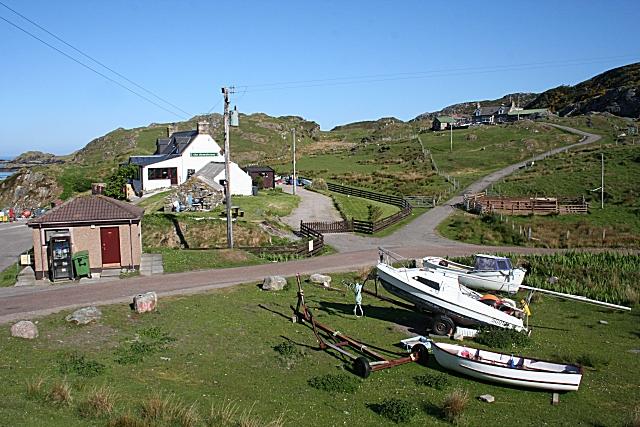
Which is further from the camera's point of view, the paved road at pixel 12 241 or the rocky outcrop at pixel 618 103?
the rocky outcrop at pixel 618 103

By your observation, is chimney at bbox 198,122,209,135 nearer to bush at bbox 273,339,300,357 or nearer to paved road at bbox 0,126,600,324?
paved road at bbox 0,126,600,324

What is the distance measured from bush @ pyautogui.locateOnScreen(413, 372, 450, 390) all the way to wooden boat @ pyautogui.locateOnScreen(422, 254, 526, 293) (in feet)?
36.1

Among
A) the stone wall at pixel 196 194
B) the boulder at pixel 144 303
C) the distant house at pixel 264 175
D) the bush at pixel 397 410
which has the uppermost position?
the distant house at pixel 264 175

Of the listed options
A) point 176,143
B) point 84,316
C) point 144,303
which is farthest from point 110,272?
point 176,143

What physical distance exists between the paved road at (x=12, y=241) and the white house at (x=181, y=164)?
615 inches

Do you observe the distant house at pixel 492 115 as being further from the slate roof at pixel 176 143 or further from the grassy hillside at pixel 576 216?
the slate roof at pixel 176 143

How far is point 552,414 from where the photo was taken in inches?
486

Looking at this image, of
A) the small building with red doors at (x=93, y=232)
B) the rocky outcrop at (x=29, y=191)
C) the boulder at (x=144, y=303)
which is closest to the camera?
the boulder at (x=144, y=303)

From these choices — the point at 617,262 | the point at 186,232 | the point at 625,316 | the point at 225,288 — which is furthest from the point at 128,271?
the point at 617,262

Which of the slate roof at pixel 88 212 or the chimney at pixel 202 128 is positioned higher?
the chimney at pixel 202 128

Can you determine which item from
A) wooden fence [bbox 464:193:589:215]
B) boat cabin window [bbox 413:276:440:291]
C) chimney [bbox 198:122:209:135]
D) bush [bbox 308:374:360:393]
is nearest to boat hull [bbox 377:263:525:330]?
boat cabin window [bbox 413:276:440:291]

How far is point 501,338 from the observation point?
17.2 m

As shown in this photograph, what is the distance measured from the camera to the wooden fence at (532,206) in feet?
158

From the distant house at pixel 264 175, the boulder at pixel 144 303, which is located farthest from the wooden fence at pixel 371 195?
the boulder at pixel 144 303
